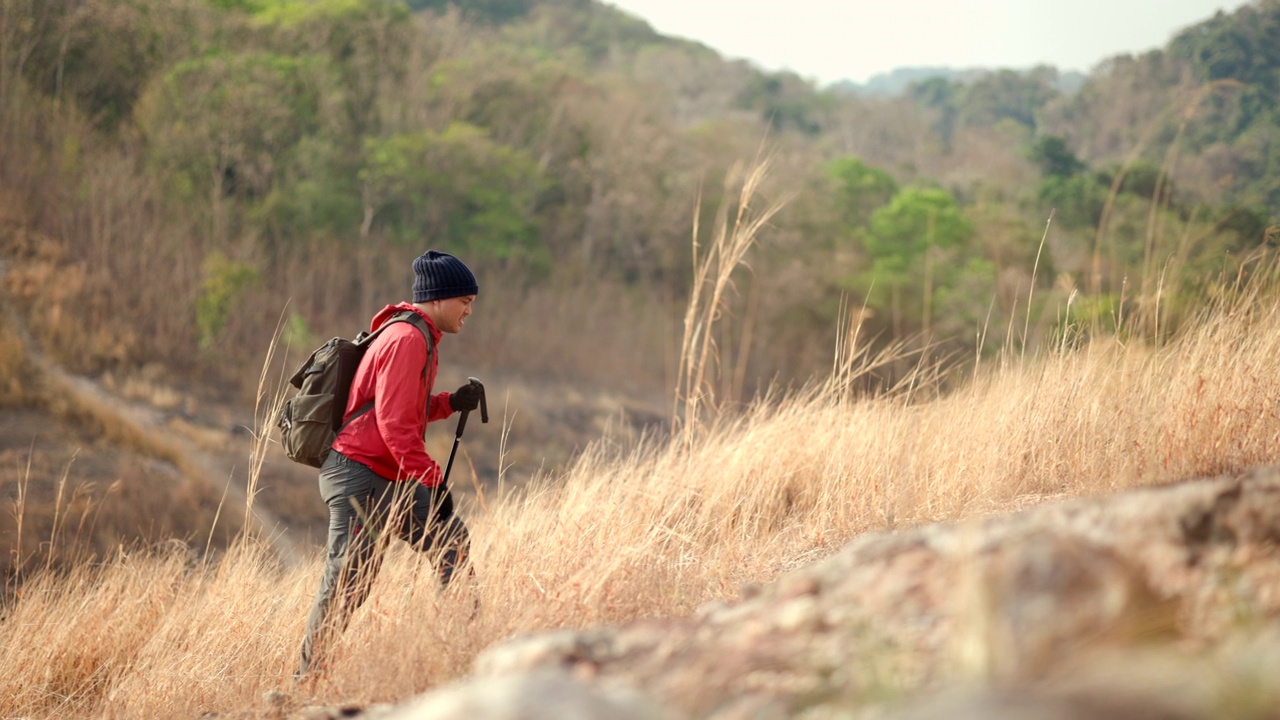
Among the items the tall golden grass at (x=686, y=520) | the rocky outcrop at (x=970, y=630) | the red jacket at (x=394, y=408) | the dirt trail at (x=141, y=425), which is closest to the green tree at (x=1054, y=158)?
the dirt trail at (x=141, y=425)

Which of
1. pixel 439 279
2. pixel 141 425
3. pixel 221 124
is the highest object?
pixel 221 124

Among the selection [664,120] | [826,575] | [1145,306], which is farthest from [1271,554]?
[664,120]

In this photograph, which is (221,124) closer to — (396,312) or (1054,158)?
(396,312)

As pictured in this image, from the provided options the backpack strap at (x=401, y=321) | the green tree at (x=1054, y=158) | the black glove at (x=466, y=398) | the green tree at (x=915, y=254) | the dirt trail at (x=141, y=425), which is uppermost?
the green tree at (x=1054, y=158)

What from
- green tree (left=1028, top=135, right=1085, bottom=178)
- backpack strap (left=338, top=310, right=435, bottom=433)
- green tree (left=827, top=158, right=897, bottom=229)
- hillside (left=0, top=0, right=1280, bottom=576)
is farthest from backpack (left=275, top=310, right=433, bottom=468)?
green tree (left=1028, top=135, right=1085, bottom=178)

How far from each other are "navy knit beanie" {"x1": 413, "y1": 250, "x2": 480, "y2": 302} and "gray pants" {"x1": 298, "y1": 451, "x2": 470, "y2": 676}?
1.98 feet

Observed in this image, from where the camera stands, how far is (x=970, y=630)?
1.43 meters

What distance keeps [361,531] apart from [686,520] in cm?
119

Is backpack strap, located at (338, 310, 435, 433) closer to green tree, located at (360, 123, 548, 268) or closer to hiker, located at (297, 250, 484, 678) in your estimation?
hiker, located at (297, 250, 484, 678)

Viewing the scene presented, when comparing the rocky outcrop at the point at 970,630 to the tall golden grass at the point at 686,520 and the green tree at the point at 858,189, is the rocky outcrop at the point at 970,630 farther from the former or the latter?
the green tree at the point at 858,189

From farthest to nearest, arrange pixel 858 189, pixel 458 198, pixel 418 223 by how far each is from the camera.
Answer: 1. pixel 858 189
2. pixel 458 198
3. pixel 418 223

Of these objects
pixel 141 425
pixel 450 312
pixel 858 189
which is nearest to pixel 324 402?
pixel 450 312

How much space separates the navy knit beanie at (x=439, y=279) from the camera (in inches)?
138

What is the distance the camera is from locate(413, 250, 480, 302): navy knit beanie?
3.50 meters
